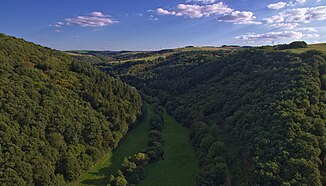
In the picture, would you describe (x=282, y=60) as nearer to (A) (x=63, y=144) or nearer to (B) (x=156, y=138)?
(B) (x=156, y=138)

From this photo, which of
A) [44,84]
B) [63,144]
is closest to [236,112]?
[63,144]

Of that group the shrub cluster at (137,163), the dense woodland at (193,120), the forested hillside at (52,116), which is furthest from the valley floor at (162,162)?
the forested hillside at (52,116)

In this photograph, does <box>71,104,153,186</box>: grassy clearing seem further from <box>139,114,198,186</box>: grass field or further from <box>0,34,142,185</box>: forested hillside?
<box>139,114,198,186</box>: grass field

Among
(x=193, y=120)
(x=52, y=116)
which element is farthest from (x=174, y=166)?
(x=52, y=116)

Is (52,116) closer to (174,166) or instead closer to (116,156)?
(116,156)

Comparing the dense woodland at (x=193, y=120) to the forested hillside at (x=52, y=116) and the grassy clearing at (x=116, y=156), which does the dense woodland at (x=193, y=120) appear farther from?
the grassy clearing at (x=116, y=156)
